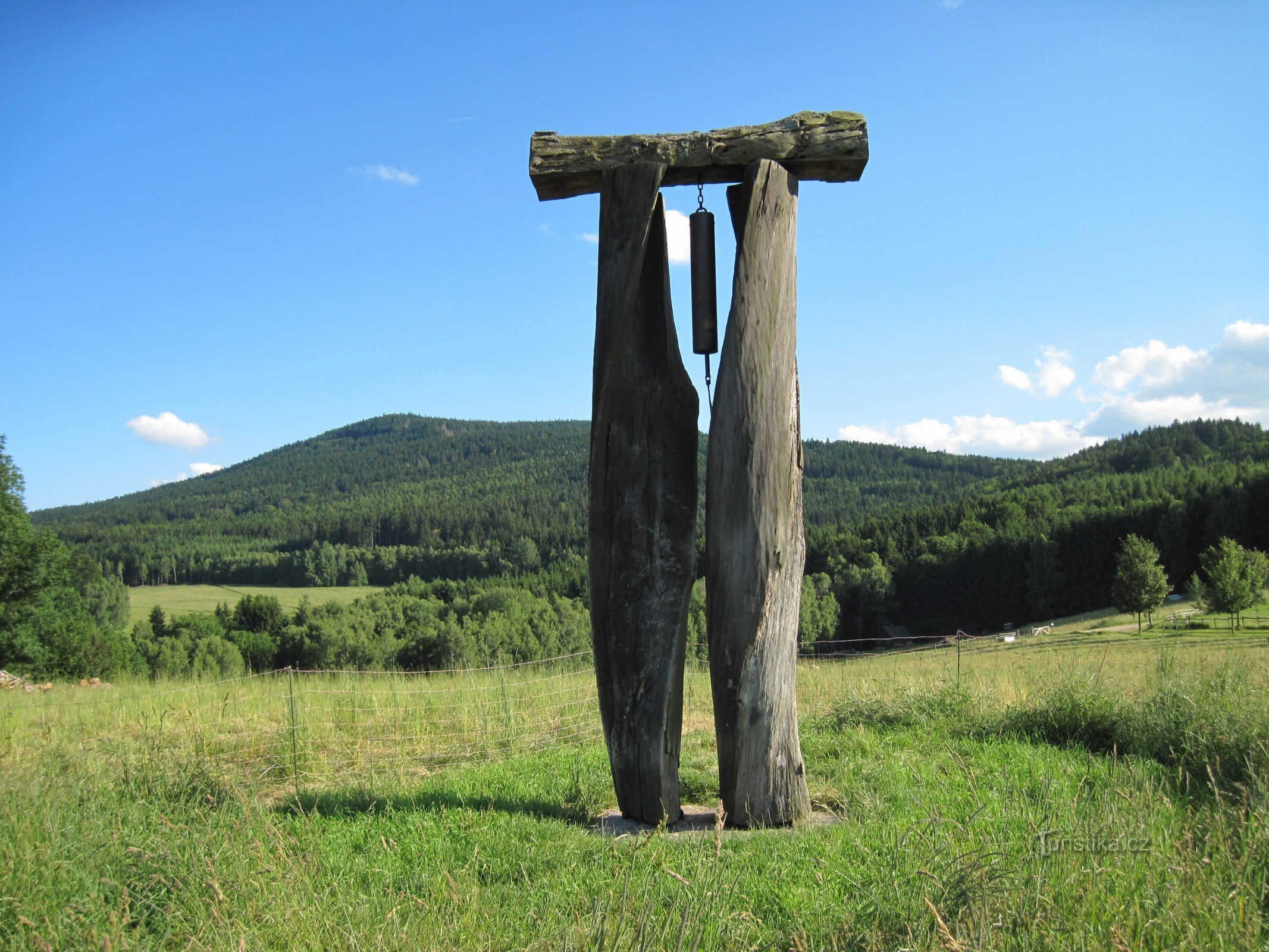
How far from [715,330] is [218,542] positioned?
125025 mm

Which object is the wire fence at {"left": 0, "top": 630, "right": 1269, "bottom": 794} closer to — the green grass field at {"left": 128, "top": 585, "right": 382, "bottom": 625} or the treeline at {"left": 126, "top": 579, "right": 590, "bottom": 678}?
the treeline at {"left": 126, "top": 579, "right": 590, "bottom": 678}

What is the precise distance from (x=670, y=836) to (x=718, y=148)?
3733 millimetres

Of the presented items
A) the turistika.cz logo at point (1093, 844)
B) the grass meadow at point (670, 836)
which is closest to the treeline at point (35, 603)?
the grass meadow at point (670, 836)

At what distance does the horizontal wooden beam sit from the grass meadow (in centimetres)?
344

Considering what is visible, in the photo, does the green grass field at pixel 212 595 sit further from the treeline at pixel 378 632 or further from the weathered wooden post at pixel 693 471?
the weathered wooden post at pixel 693 471

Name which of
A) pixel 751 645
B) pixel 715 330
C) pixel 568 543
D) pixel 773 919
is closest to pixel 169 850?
pixel 773 919

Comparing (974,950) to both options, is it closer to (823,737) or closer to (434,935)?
(434,935)

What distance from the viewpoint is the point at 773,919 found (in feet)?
9.42

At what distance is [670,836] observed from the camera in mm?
3824

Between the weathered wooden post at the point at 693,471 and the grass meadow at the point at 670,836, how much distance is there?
59cm

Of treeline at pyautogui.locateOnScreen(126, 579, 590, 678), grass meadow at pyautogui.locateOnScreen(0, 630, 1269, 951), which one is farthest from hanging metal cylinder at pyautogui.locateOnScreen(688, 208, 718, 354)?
treeline at pyautogui.locateOnScreen(126, 579, 590, 678)

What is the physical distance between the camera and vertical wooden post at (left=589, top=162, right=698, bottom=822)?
4207mm

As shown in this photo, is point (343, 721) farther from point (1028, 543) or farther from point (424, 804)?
point (1028, 543)

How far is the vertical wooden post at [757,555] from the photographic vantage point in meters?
4.04
